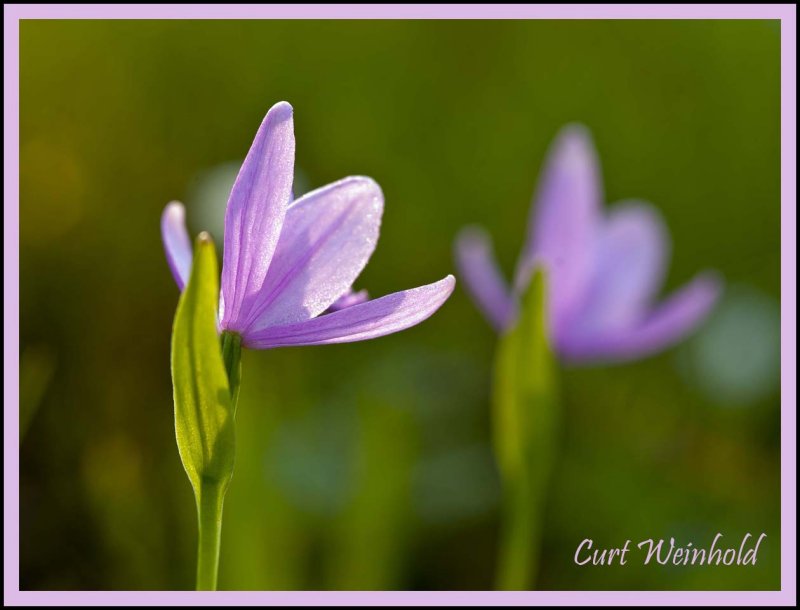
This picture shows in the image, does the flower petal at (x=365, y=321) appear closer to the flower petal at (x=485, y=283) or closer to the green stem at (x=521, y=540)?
the green stem at (x=521, y=540)

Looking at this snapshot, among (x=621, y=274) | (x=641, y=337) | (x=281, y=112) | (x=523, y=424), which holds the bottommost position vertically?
(x=523, y=424)

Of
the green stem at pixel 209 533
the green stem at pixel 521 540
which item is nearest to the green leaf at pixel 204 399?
the green stem at pixel 209 533

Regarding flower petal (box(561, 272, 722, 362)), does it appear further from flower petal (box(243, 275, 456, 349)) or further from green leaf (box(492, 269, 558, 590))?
flower petal (box(243, 275, 456, 349))

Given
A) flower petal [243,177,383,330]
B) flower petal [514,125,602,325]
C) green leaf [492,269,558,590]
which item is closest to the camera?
flower petal [243,177,383,330]

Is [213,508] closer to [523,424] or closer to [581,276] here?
[523,424]

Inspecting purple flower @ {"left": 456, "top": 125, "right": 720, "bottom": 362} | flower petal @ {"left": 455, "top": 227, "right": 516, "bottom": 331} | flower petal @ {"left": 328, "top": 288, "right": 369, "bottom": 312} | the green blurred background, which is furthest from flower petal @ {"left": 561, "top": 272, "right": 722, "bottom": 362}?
flower petal @ {"left": 328, "top": 288, "right": 369, "bottom": 312}

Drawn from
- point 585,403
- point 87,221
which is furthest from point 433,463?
point 87,221

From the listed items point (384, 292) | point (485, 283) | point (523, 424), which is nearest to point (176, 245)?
point (523, 424)
